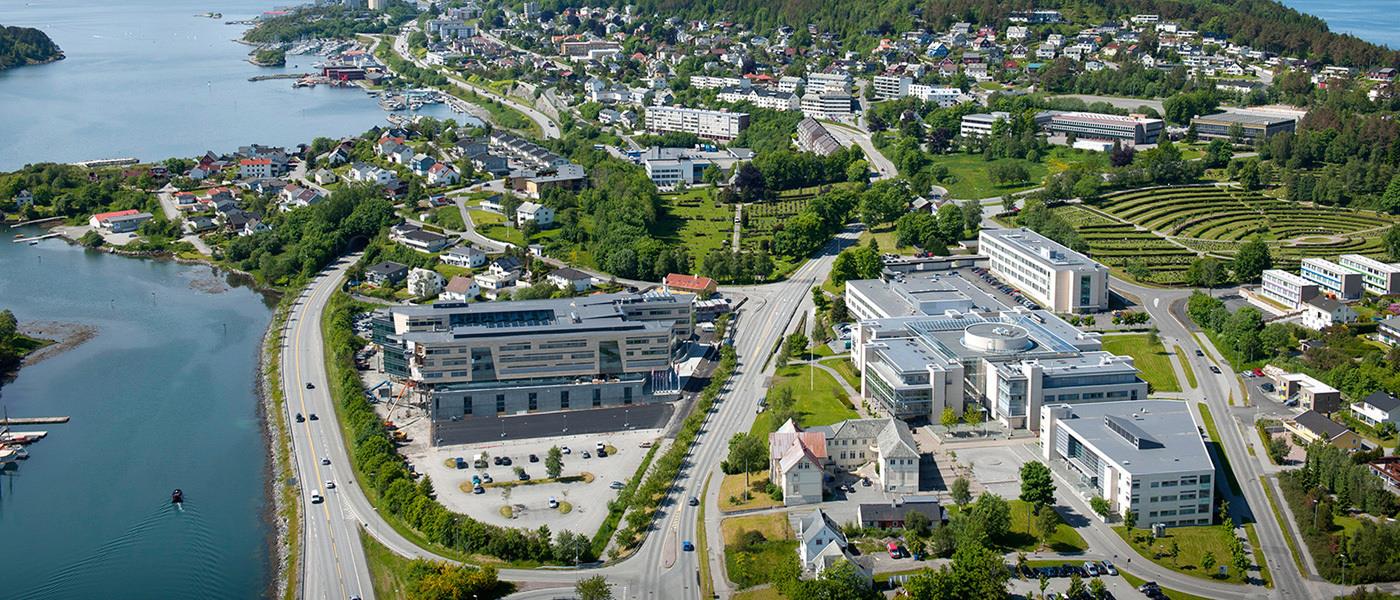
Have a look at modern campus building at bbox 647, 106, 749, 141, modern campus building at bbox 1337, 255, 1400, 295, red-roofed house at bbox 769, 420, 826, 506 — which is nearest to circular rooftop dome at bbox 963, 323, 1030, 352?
red-roofed house at bbox 769, 420, 826, 506

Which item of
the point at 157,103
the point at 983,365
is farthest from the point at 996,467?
the point at 157,103

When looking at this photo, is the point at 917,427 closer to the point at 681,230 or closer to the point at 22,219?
the point at 681,230

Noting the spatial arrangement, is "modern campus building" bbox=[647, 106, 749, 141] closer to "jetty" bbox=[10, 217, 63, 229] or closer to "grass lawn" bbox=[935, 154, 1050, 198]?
"grass lawn" bbox=[935, 154, 1050, 198]

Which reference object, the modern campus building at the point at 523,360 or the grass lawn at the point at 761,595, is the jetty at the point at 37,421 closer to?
the modern campus building at the point at 523,360

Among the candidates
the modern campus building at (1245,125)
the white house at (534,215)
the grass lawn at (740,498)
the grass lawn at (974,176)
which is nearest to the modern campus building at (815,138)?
the grass lawn at (974,176)

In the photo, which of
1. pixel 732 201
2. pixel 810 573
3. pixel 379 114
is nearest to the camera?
pixel 810 573

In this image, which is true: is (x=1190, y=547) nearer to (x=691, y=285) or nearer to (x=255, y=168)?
(x=691, y=285)

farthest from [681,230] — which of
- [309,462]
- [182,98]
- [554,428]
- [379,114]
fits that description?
[182,98]
